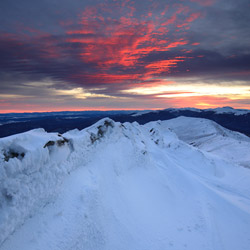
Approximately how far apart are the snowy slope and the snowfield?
40.7 meters

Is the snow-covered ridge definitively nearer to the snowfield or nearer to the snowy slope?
the snowfield

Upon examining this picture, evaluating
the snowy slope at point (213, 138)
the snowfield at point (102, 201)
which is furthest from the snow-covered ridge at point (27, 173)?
the snowy slope at point (213, 138)

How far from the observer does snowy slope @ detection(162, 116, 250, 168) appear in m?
56.2

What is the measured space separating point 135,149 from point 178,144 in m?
18.8

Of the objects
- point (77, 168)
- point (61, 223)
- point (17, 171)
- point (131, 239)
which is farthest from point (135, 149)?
point (17, 171)

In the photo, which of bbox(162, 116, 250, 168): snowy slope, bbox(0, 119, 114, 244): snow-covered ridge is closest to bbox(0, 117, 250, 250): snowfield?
bbox(0, 119, 114, 244): snow-covered ridge

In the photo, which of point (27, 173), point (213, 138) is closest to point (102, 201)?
point (27, 173)

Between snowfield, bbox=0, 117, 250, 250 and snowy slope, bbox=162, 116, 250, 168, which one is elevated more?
snowfield, bbox=0, 117, 250, 250

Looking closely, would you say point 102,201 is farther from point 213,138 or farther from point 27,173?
point 213,138

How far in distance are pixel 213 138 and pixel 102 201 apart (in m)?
92.5

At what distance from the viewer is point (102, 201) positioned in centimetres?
952

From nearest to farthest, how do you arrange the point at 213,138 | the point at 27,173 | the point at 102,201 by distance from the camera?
1. the point at 27,173
2. the point at 102,201
3. the point at 213,138

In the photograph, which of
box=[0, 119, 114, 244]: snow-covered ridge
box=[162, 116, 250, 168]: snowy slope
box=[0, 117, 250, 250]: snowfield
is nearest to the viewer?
box=[0, 119, 114, 244]: snow-covered ridge

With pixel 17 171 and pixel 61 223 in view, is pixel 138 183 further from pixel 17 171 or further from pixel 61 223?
pixel 17 171
